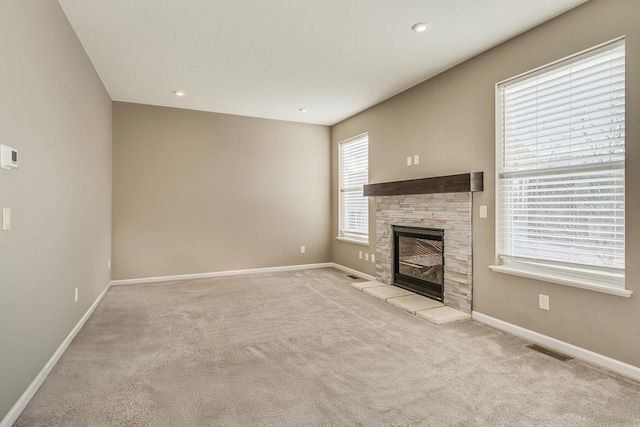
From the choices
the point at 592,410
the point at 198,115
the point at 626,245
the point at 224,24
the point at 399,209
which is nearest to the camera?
the point at 592,410

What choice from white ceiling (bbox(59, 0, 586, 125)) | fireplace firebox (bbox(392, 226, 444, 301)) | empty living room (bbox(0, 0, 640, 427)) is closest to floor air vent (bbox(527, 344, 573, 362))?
empty living room (bbox(0, 0, 640, 427))

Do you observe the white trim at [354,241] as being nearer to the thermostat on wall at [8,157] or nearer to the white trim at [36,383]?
the white trim at [36,383]

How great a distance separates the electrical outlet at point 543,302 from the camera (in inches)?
113

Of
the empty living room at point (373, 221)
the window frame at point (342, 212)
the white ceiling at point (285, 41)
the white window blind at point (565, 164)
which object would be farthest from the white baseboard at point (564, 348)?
the white ceiling at point (285, 41)

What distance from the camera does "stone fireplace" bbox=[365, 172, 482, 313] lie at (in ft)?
11.8

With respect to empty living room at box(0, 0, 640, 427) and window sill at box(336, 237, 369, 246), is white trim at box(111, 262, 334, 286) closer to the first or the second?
empty living room at box(0, 0, 640, 427)

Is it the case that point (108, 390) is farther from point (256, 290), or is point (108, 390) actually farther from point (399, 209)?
point (399, 209)

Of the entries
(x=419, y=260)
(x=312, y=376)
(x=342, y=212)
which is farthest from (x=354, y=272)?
(x=312, y=376)

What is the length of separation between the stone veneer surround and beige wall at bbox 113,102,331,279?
7.29ft

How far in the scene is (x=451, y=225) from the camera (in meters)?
3.81

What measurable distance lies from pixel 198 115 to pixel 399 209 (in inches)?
137

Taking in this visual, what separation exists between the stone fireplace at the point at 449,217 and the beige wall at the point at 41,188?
3.47 m

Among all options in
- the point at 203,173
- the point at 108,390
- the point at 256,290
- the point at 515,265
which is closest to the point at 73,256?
the point at 108,390

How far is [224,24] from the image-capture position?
2.94 metres
